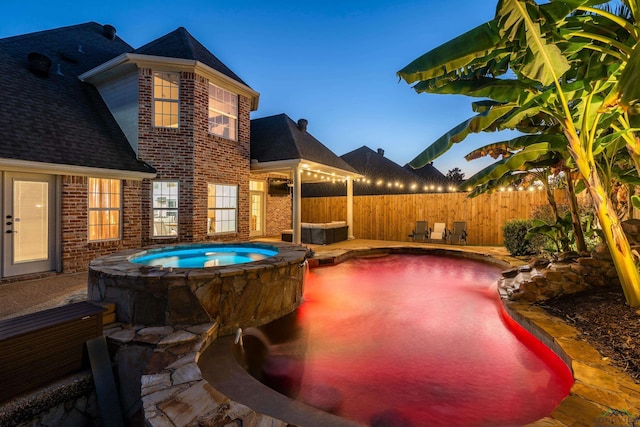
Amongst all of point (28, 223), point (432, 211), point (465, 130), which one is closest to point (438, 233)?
point (432, 211)

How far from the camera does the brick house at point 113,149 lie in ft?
22.6

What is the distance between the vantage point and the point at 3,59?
27.5ft

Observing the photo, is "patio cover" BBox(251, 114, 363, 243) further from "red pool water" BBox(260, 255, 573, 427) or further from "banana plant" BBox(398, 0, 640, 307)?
"banana plant" BBox(398, 0, 640, 307)

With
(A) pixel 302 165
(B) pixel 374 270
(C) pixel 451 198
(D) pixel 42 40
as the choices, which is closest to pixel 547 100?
(B) pixel 374 270

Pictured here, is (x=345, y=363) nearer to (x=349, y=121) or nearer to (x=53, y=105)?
(x=53, y=105)

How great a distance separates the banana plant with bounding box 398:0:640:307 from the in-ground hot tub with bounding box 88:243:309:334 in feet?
11.9

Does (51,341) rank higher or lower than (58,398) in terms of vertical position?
higher

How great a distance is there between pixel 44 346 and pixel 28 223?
5.37 metres

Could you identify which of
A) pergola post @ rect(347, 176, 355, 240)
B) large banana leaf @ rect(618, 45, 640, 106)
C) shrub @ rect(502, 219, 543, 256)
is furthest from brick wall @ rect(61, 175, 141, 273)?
shrub @ rect(502, 219, 543, 256)

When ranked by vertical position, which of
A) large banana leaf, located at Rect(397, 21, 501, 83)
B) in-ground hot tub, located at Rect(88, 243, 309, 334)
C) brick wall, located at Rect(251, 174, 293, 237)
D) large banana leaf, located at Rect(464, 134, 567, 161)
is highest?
large banana leaf, located at Rect(397, 21, 501, 83)

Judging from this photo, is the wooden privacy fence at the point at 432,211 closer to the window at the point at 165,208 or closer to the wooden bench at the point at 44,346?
the window at the point at 165,208

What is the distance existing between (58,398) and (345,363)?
9.79 feet

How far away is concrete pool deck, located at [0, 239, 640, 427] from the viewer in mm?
2277

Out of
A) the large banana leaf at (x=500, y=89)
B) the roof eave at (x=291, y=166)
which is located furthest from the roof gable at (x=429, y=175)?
the large banana leaf at (x=500, y=89)
